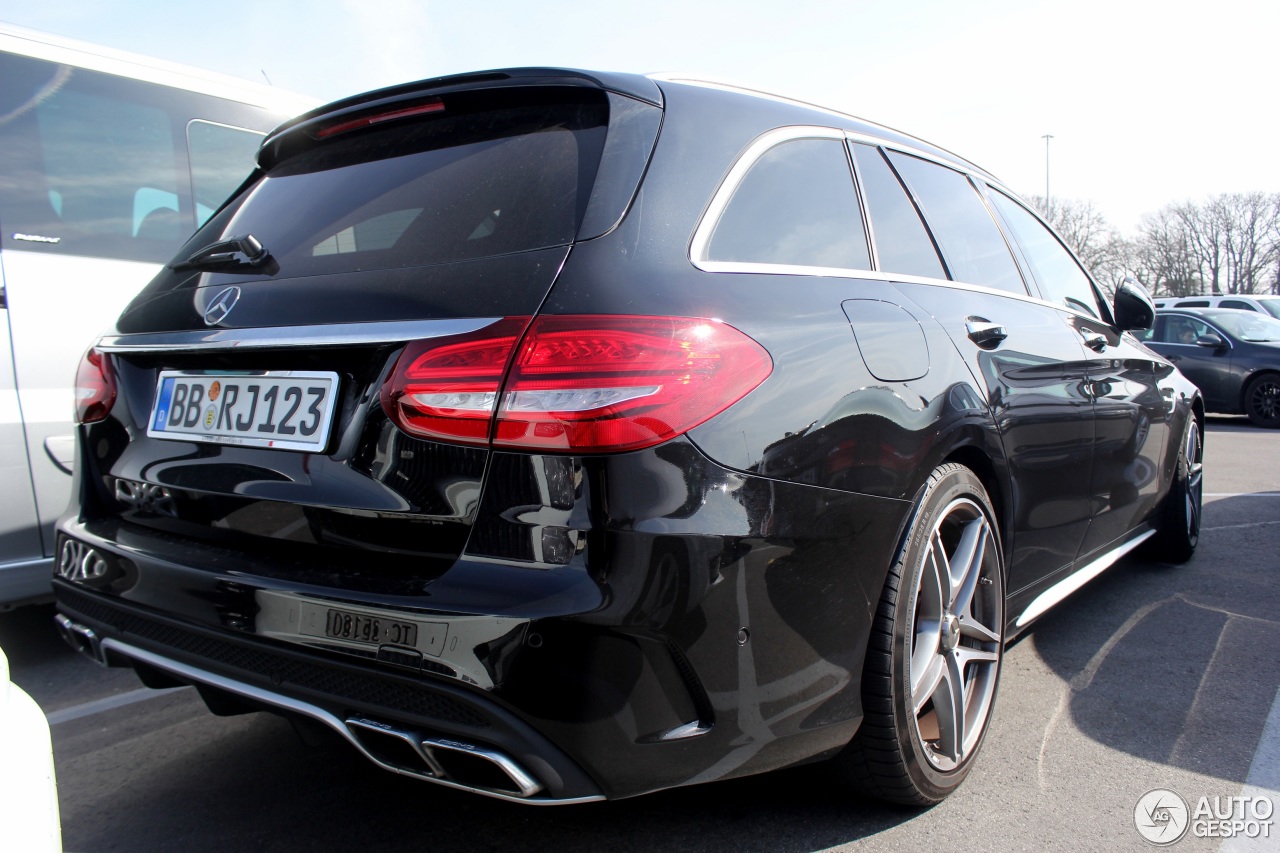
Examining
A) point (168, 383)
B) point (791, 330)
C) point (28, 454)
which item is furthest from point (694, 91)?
point (28, 454)

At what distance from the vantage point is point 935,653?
2.23 metres

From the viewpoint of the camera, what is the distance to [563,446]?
152cm

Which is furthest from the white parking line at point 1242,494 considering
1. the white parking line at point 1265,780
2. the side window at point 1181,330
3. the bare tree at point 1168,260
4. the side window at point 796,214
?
the bare tree at point 1168,260

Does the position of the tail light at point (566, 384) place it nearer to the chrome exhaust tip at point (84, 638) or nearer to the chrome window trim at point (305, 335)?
the chrome window trim at point (305, 335)

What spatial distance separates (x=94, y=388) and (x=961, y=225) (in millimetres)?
2409

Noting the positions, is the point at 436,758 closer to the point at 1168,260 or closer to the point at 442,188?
the point at 442,188

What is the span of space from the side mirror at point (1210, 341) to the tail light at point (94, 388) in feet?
46.2

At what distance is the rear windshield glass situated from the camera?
1.79m

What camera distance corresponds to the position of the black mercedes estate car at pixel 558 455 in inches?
60.1

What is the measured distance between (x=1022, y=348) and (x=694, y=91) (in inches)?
52.3

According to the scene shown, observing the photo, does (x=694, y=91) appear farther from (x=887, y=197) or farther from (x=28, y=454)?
(x=28, y=454)

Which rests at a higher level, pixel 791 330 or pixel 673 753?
pixel 791 330

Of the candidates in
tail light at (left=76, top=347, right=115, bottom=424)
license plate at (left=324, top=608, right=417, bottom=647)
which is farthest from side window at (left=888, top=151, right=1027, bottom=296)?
tail light at (left=76, top=347, right=115, bottom=424)

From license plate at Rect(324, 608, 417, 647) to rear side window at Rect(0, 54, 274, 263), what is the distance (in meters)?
2.48
